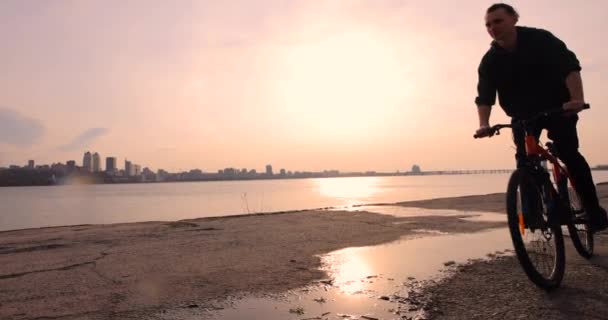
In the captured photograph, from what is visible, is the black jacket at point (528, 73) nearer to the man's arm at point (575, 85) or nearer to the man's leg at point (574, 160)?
the man's arm at point (575, 85)

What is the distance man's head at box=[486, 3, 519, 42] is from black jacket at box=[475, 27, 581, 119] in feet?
0.35

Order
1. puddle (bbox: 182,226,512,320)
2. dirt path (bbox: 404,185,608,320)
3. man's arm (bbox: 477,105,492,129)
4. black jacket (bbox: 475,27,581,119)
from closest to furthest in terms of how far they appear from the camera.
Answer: dirt path (bbox: 404,185,608,320) < puddle (bbox: 182,226,512,320) < black jacket (bbox: 475,27,581,119) < man's arm (bbox: 477,105,492,129)

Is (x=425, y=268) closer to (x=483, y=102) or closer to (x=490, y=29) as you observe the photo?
(x=483, y=102)

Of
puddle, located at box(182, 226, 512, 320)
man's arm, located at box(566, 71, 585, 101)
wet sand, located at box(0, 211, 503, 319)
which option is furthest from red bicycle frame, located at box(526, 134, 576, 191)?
wet sand, located at box(0, 211, 503, 319)

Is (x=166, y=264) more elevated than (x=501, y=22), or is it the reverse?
(x=501, y=22)

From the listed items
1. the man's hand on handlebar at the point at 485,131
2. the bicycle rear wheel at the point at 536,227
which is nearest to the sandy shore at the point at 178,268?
the bicycle rear wheel at the point at 536,227

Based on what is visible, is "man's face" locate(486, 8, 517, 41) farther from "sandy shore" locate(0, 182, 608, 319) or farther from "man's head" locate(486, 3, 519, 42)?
"sandy shore" locate(0, 182, 608, 319)

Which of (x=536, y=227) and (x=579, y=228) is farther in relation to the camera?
(x=579, y=228)

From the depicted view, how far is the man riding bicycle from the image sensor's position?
3369 mm

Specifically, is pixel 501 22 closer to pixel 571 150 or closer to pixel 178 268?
pixel 571 150

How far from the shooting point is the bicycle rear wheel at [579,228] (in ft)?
11.8

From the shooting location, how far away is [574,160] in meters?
3.47

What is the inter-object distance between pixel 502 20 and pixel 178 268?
12.2ft

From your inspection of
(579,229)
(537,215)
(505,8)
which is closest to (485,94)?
(505,8)
